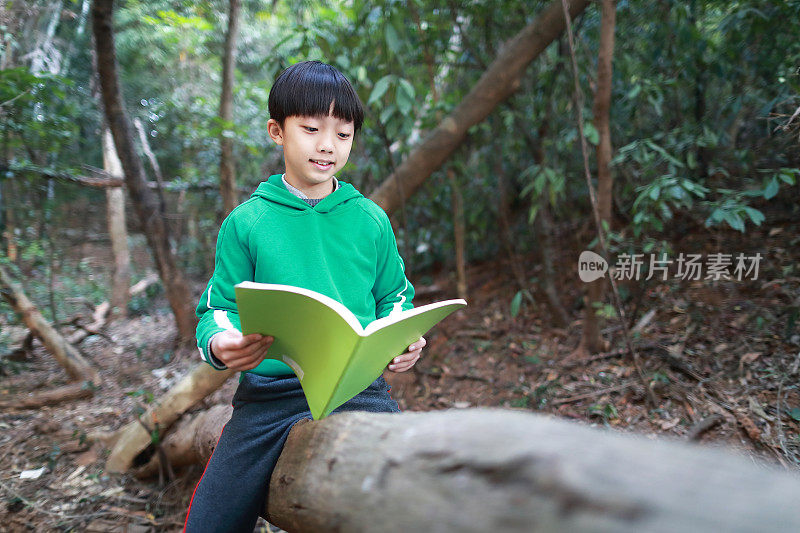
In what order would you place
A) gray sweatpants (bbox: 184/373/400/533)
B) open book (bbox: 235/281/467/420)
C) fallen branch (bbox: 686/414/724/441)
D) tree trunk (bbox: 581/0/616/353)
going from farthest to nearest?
tree trunk (bbox: 581/0/616/353), fallen branch (bbox: 686/414/724/441), gray sweatpants (bbox: 184/373/400/533), open book (bbox: 235/281/467/420)

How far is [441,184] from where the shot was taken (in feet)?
12.1

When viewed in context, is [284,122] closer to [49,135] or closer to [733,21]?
[733,21]

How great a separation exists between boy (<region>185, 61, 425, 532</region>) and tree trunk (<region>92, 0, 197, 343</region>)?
8.98 feet

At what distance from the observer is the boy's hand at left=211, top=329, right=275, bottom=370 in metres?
0.87

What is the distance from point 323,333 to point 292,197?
0.43 m

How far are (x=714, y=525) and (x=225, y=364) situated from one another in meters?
0.81

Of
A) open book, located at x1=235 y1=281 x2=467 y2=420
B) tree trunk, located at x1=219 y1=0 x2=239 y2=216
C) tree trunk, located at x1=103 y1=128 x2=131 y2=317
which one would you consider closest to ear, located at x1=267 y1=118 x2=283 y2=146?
open book, located at x1=235 y1=281 x2=467 y2=420

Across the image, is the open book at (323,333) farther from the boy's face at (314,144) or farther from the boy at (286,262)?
the boy's face at (314,144)

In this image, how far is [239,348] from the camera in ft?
2.89

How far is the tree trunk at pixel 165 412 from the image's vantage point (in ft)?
7.50

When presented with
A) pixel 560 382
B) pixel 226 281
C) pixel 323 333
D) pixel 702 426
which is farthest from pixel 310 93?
pixel 560 382

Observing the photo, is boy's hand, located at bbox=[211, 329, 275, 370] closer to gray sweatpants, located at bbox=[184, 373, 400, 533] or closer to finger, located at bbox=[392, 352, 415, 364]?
gray sweatpants, located at bbox=[184, 373, 400, 533]

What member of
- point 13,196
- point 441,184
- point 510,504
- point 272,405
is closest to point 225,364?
point 272,405

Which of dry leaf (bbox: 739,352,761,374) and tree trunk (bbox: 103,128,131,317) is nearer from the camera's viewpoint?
dry leaf (bbox: 739,352,761,374)
